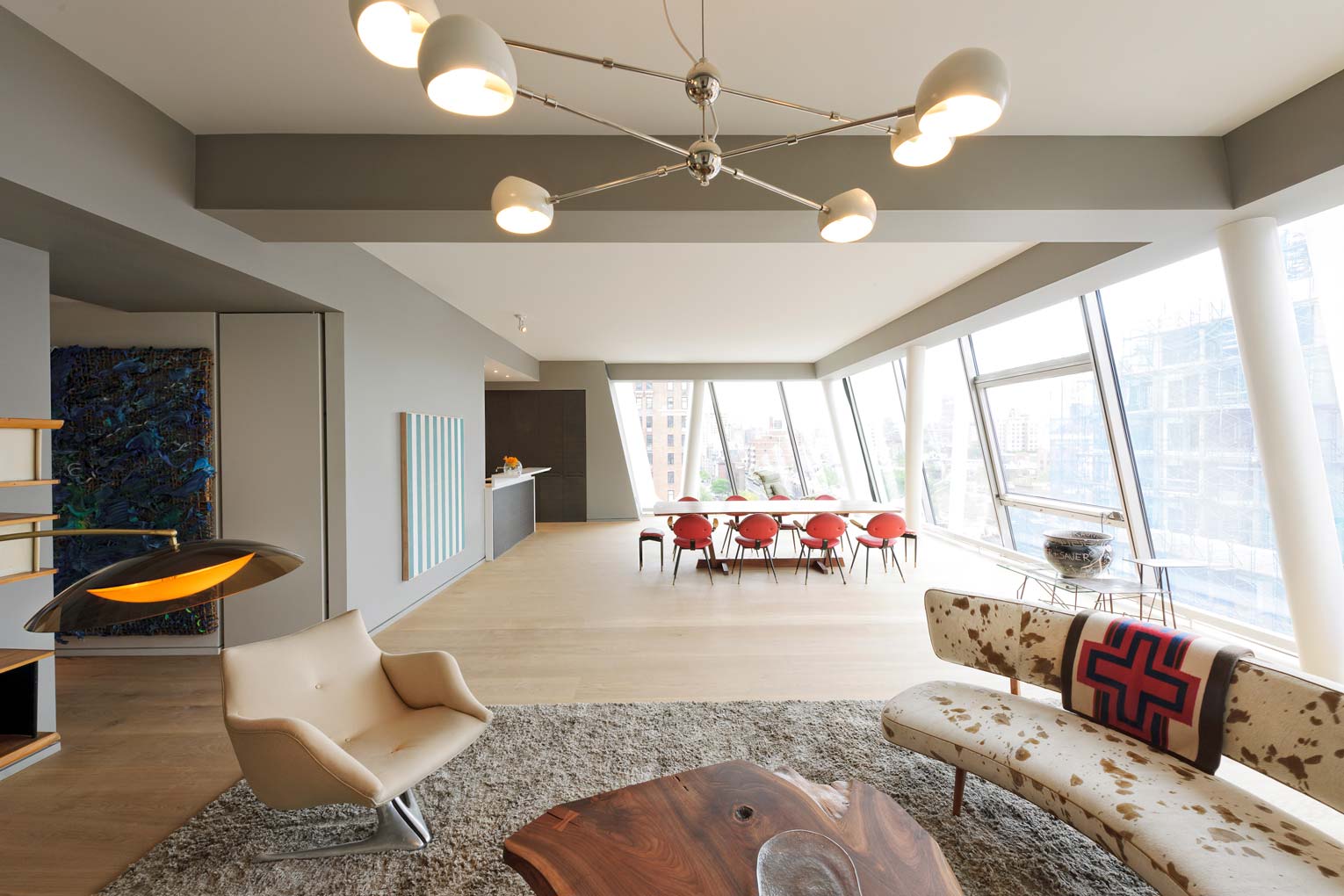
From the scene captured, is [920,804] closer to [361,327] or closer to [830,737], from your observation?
[830,737]

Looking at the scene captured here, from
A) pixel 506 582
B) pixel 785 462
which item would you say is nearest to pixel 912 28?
pixel 506 582

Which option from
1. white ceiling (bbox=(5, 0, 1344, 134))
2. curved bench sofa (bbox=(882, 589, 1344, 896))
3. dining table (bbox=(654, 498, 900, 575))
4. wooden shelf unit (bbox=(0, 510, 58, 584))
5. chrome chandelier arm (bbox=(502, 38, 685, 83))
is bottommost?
curved bench sofa (bbox=(882, 589, 1344, 896))

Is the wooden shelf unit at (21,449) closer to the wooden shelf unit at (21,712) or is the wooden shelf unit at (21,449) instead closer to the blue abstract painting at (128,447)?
the wooden shelf unit at (21,712)

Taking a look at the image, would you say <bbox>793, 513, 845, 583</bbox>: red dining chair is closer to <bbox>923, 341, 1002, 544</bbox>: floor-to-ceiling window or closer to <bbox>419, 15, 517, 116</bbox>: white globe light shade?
<bbox>923, 341, 1002, 544</bbox>: floor-to-ceiling window

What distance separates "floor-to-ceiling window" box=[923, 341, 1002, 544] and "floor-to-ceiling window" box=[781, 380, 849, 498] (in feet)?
8.58

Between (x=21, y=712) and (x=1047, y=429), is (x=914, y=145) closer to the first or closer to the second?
(x=21, y=712)

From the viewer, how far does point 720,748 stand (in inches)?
102

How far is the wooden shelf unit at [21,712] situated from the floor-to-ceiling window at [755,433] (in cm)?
902

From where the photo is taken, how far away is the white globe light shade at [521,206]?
5.40 feet

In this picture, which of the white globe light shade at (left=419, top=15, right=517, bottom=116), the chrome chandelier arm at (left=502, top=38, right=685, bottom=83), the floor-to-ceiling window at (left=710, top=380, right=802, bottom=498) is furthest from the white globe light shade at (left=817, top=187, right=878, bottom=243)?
the floor-to-ceiling window at (left=710, top=380, right=802, bottom=498)

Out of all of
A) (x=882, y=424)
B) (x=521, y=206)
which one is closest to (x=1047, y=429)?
(x=882, y=424)

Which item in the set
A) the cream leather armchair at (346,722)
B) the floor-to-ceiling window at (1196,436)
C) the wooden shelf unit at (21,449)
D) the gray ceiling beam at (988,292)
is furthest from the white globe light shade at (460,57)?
the floor-to-ceiling window at (1196,436)

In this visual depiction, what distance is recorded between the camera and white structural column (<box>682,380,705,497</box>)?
10.3 m

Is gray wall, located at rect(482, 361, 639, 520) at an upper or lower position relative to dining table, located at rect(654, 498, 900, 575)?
upper
